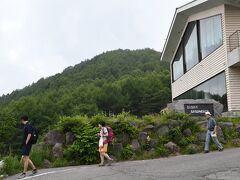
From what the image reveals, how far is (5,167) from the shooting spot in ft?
51.2

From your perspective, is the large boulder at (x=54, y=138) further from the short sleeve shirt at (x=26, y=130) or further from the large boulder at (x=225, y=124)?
the large boulder at (x=225, y=124)

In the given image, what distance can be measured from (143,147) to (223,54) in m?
8.19

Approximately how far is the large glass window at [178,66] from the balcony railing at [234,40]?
9465mm

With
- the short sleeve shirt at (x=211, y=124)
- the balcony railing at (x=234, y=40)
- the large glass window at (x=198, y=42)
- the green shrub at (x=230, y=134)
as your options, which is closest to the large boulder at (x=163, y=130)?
the short sleeve shirt at (x=211, y=124)

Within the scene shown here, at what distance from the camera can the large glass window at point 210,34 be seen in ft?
79.8

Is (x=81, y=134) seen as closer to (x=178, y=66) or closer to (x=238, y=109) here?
(x=238, y=109)

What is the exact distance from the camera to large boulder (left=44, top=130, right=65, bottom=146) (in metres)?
18.0

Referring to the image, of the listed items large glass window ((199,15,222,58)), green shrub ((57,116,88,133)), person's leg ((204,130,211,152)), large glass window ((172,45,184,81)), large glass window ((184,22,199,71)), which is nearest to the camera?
person's leg ((204,130,211,152))

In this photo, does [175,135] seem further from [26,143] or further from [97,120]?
[26,143]

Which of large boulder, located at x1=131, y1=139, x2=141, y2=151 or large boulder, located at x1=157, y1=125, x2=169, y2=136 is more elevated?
large boulder, located at x1=157, y1=125, x2=169, y2=136

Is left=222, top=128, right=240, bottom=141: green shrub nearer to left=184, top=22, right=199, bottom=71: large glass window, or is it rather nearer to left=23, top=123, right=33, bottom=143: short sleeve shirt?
left=23, top=123, right=33, bottom=143: short sleeve shirt

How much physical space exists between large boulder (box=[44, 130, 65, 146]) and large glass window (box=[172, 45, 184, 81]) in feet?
53.1

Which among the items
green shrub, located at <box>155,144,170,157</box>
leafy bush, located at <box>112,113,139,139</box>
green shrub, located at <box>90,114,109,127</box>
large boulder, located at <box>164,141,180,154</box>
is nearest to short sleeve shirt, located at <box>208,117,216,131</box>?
large boulder, located at <box>164,141,180,154</box>

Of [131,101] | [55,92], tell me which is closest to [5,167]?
[131,101]
